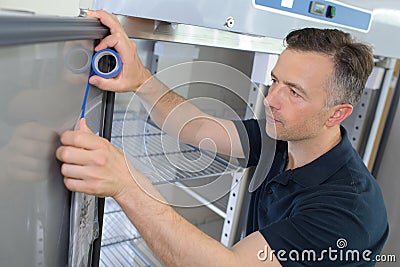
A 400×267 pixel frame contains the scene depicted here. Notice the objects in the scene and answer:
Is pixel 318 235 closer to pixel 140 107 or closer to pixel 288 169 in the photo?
pixel 288 169

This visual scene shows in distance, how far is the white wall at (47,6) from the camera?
3.11 feet

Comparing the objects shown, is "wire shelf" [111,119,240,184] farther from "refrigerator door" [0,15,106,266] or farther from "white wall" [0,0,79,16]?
"refrigerator door" [0,15,106,266]

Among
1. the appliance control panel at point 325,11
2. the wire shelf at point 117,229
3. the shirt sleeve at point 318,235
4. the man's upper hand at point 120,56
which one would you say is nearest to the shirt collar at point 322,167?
the shirt sleeve at point 318,235

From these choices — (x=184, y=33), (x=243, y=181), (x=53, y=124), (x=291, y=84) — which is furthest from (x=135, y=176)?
(x=243, y=181)

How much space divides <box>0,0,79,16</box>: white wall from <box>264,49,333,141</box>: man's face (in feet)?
1.88

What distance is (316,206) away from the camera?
93 cm

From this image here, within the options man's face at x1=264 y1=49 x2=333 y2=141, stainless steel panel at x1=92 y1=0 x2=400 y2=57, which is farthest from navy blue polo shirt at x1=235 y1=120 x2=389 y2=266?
stainless steel panel at x1=92 y1=0 x2=400 y2=57

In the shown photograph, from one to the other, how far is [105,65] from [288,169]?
2.48 ft

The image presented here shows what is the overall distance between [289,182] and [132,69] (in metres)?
0.63

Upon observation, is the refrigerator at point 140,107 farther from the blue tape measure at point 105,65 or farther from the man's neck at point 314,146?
the man's neck at point 314,146

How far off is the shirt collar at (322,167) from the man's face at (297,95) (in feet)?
0.32

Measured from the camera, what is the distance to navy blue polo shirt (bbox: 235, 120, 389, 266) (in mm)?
891

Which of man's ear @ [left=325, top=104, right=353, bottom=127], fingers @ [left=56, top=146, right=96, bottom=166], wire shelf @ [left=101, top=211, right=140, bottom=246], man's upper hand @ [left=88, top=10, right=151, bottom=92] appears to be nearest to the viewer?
fingers @ [left=56, top=146, right=96, bottom=166]

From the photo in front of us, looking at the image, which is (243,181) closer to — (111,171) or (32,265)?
(111,171)
